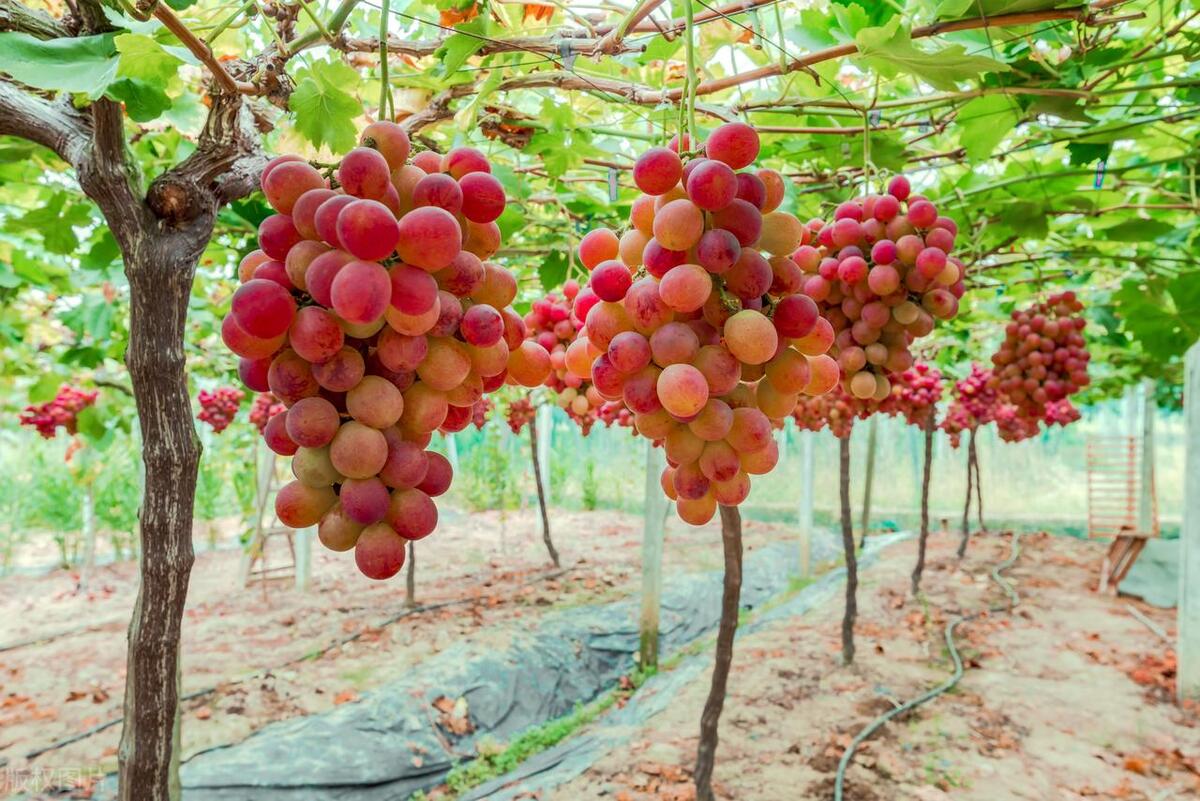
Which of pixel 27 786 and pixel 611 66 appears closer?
pixel 611 66

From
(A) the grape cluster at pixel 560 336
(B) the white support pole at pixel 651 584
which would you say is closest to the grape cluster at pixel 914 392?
(B) the white support pole at pixel 651 584

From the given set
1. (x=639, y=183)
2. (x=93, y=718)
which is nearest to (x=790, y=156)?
(x=639, y=183)

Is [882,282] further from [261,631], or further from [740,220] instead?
[261,631]

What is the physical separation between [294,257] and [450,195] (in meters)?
0.17

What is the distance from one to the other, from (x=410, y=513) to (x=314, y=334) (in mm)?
210

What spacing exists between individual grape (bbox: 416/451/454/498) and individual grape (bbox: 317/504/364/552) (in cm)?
9

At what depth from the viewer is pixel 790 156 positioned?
240 cm

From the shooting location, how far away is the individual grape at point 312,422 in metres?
0.73

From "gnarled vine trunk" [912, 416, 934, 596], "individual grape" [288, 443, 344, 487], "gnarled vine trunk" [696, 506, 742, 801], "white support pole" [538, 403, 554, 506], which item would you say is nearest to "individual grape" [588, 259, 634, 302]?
"individual grape" [288, 443, 344, 487]

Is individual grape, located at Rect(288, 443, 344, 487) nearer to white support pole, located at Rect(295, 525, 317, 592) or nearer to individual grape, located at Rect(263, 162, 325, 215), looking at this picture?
individual grape, located at Rect(263, 162, 325, 215)

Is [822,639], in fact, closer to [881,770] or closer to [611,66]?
[881,770]

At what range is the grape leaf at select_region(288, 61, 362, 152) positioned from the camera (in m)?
1.12

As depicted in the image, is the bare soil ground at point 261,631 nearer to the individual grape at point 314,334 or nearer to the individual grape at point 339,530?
the individual grape at point 339,530

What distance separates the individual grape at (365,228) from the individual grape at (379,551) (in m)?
0.29
